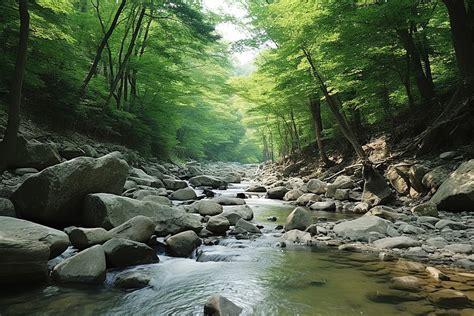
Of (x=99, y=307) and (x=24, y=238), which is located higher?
(x=24, y=238)

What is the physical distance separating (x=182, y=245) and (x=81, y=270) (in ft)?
5.21

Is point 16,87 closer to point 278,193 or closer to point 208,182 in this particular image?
point 278,193

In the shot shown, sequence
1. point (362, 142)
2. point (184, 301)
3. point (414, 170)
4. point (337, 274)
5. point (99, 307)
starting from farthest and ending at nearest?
point (362, 142) < point (414, 170) < point (337, 274) < point (184, 301) < point (99, 307)

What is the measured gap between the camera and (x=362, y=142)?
14086mm

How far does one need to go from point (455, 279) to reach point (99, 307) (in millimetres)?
3909

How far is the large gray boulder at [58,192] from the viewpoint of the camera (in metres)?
5.16

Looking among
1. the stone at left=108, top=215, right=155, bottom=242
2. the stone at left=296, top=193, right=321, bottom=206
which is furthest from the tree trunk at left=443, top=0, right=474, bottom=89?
the stone at left=108, top=215, right=155, bottom=242

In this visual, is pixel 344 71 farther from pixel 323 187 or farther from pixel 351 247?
pixel 351 247

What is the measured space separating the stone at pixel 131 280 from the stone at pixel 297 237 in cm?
277

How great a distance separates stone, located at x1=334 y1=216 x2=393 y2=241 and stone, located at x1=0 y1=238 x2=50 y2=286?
4710 mm

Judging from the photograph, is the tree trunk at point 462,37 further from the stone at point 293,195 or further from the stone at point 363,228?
the stone at point 293,195

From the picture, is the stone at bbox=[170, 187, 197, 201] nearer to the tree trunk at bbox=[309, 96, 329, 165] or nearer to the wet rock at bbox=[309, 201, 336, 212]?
the wet rock at bbox=[309, 201, 336, 212]

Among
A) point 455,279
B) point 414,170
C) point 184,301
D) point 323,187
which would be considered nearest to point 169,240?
point 184,301

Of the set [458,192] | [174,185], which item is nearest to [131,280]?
[458,192]
